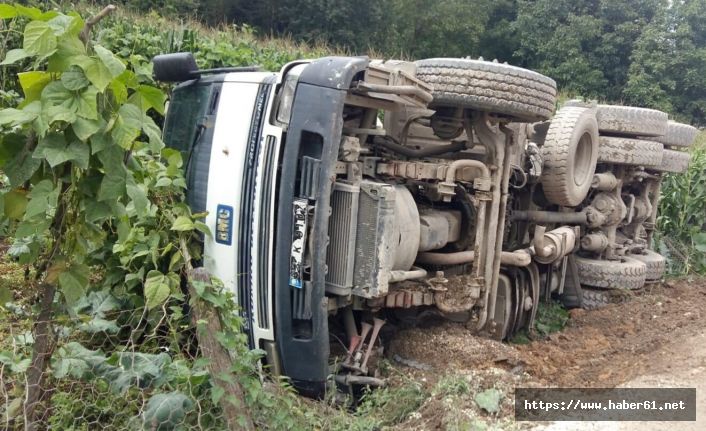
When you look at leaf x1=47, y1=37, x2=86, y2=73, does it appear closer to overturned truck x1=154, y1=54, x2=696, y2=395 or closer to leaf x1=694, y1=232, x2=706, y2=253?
overturned truck x1=154, y1=54, x2=696, y2=395

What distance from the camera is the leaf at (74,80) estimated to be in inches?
84.0

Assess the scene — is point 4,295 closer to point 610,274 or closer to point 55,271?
point 55,271

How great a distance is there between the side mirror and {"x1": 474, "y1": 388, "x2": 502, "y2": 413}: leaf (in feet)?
8.05

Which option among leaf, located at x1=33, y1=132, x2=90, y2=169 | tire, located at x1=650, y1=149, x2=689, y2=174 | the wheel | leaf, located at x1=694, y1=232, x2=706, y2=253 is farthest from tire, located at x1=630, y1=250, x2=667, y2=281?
leaf, located at x1=33, y1=132, x2=90, y2=169

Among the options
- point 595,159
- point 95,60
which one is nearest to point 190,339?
point 95,60

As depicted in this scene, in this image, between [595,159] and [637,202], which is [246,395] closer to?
[595,159]

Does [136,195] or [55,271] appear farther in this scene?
[55,271]

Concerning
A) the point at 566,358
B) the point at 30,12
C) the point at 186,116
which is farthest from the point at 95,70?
the point at 566,358

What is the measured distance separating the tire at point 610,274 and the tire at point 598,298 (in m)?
0.07

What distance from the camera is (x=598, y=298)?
6.51m

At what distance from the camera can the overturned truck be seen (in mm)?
3594

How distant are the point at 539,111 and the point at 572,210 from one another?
2.17 meters

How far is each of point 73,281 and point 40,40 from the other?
830mm

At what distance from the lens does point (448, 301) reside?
4.33m
